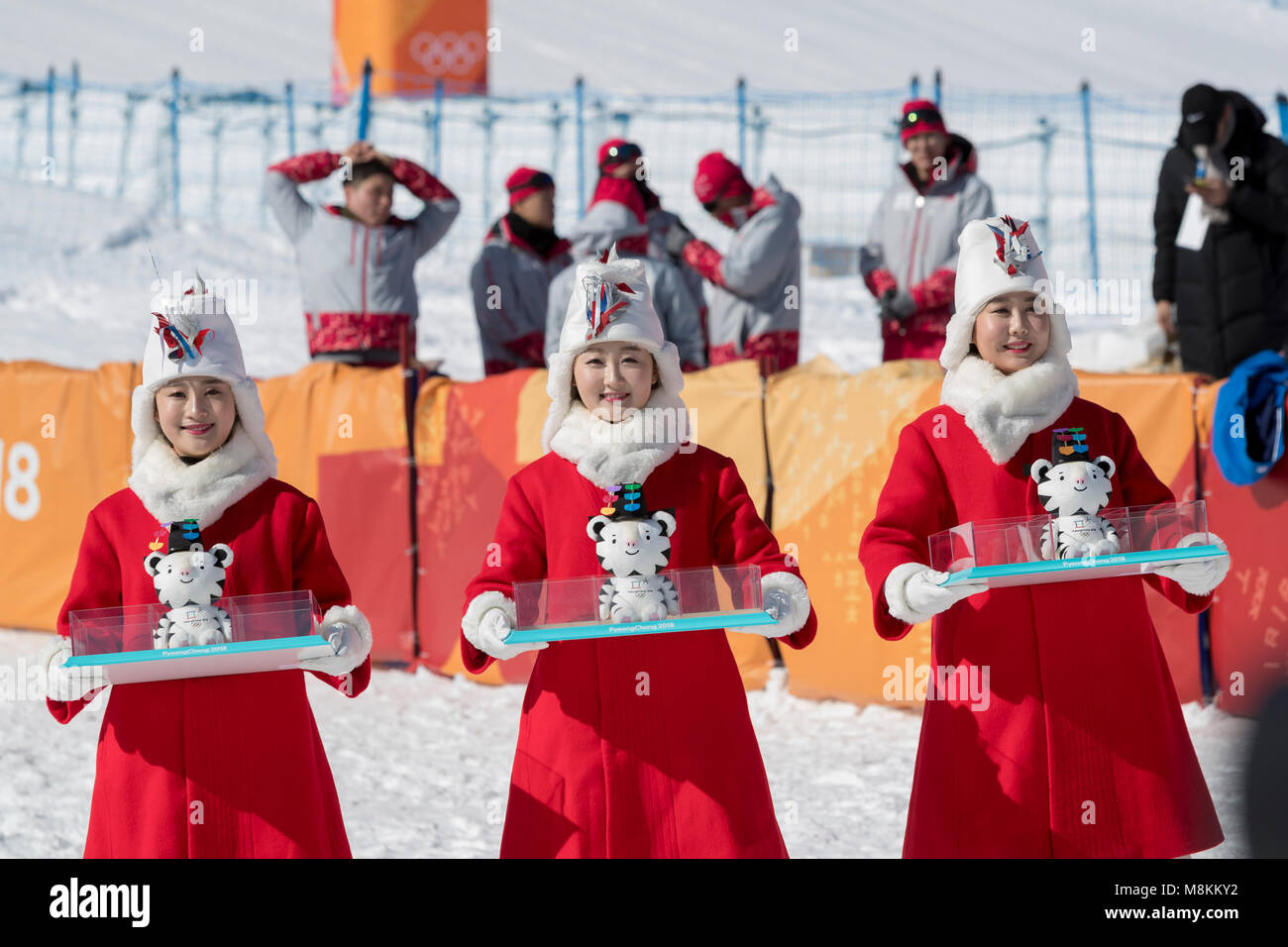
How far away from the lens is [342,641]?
11.7 ft

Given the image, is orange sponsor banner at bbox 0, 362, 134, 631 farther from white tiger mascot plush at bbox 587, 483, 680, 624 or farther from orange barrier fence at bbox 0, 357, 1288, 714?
white tiger mascot plush at bbox 587, 483, 680, 624

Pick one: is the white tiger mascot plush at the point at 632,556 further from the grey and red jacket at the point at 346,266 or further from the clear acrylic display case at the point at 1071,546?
the grey and red jacket at the point at 346,266

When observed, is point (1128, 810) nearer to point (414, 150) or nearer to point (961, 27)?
point (414, 150)

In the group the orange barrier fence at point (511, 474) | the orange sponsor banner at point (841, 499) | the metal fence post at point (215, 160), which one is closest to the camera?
the orange barrier fence at point (511, 474)

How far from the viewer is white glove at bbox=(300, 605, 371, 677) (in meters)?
3.54

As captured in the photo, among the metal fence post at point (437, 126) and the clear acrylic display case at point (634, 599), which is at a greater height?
the metal fence post at point (437, 126)

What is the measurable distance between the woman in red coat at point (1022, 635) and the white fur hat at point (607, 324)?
0.62 meters

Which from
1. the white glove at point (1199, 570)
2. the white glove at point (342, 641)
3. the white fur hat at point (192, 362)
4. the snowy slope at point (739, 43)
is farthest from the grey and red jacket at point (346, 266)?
the snowy slope at point (739, 43)

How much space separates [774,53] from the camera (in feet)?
163

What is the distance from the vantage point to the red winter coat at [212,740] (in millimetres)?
3605

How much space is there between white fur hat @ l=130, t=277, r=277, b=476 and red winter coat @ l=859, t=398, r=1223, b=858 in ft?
4.90

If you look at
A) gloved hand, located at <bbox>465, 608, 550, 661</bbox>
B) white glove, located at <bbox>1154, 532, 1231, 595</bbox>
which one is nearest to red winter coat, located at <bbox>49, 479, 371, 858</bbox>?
gloved hand, located at <bbox>465, 608, 550, 661</bbox>

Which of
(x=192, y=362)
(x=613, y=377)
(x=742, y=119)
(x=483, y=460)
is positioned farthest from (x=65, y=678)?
(x=742, y=119)
